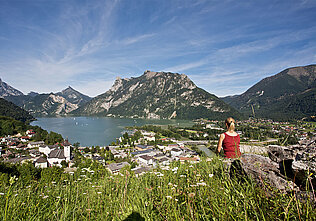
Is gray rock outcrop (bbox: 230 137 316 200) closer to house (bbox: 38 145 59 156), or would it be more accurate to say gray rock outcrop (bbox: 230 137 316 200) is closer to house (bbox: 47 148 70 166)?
house (bbox: 47 148 70 166)

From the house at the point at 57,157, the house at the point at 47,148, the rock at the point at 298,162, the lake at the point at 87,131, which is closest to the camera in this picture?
the rock at the point at 298,162

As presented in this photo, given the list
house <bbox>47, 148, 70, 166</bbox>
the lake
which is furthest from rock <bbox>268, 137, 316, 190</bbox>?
the lake

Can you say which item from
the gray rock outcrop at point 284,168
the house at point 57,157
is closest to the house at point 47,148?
the house at point 57,157

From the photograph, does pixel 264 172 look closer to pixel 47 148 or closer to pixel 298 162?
pixel 298 162

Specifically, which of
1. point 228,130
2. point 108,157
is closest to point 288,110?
point 108,157

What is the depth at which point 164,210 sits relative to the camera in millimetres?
1680

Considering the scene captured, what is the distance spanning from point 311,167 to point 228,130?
315cm

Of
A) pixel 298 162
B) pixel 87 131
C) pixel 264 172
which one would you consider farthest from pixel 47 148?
pixel 87 131

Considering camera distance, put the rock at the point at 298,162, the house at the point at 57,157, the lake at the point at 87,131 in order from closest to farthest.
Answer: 1. the rock at the point at 298,162
2. the house at the point at 57,157
3. the lake at the point at 87,131

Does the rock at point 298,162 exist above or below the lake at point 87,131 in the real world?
above

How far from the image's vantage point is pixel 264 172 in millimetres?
1892

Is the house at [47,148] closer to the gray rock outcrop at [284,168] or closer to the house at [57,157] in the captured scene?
the house at [57,157]

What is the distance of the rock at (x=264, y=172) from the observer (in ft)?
5.51

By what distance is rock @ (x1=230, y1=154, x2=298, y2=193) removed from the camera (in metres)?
1.68
